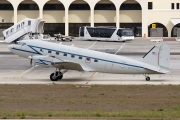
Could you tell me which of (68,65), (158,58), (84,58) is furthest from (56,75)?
(158,58)

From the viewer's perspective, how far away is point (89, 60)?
156ft

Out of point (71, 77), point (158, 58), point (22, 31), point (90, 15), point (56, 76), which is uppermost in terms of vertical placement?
point (90, 15)

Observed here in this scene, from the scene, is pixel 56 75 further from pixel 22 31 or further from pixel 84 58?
pixel 22 31

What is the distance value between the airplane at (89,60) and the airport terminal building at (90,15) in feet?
221

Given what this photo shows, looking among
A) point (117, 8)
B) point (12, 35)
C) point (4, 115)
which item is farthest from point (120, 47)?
point (4, 115)

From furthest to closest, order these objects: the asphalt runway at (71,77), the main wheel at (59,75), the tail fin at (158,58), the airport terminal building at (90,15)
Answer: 1. the airport terminal building at (90,15)
2. the main wheel at (59,75)
3. the asphalt runway at (71,77)
4. the tail fin at (158,58)

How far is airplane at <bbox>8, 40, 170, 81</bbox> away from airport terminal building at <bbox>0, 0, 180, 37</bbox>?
67.3 metres

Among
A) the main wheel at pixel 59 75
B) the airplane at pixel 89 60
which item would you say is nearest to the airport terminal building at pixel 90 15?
the airplane at pixel 89 60

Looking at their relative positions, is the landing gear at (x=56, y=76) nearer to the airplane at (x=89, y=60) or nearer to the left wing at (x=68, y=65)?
the airplane at (x=89, y=60)

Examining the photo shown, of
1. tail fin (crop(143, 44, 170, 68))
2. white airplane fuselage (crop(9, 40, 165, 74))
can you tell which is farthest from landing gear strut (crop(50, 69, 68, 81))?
tail fin (crop(143, 44, 170, 68))

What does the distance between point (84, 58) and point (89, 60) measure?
18.0 inches

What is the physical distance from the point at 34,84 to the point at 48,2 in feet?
237

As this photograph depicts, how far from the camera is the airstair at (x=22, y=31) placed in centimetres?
9584

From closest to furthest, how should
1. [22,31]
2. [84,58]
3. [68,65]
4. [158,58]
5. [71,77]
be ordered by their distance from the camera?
[158,58] < [68,65] < [84,58] < [71,77] < [22,31]
